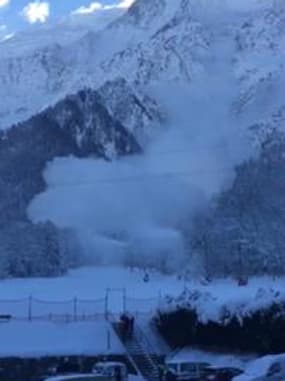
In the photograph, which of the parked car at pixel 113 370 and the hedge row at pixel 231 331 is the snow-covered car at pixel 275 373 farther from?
the hedge row at pixel 231 331

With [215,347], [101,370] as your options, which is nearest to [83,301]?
[215,347]

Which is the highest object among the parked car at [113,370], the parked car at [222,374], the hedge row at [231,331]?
the hedge row at [231,331]

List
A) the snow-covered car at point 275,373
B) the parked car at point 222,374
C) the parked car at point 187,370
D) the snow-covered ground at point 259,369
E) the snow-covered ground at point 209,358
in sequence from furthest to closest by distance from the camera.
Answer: the snow-covered ground at point 209,358 → the parked car at point 187,370 → the parked car at point 222,374 → the snow-covered ground at point 259,369 → the snow-covered car at point 275,373

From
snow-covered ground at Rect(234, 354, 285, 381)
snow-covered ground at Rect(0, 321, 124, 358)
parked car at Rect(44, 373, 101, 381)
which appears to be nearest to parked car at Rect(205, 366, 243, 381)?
snow-covered ground at Rect(234, 354, 285, 381)

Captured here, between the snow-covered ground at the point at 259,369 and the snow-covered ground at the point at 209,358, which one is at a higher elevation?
the snow-covered ground at the point at 209,358

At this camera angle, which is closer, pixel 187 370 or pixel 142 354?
pixel 187 370

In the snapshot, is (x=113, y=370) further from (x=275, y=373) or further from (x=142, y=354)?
(x=142, y=354)

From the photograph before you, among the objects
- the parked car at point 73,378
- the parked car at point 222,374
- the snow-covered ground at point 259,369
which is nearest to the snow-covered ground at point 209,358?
the parked car at point 222,374

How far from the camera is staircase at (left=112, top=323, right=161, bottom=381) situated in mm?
63731

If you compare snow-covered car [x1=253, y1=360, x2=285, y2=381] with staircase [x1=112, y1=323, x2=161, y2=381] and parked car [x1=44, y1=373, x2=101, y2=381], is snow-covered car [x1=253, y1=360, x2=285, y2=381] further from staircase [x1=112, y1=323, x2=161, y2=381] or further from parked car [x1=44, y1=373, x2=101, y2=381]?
staircase [x1=112, y1=323, x2=161, y2=381]

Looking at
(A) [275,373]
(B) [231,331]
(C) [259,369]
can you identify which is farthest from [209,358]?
(A) [275,373]

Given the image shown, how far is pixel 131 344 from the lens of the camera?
68.3 meters

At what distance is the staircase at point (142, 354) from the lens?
6373 cm

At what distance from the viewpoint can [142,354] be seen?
67.2 meters
